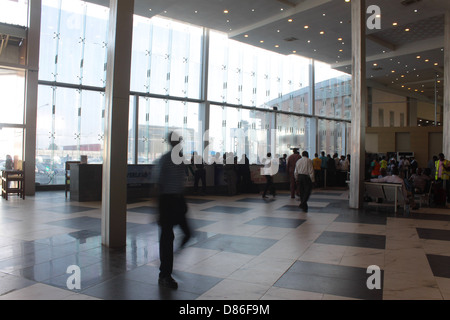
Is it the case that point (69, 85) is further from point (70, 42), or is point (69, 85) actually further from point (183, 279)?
point (183, 279)

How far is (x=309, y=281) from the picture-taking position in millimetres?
4184

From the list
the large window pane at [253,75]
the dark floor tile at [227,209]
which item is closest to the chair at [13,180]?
the dark floor tile at [227,209]

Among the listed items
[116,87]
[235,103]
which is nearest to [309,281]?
[116,87]

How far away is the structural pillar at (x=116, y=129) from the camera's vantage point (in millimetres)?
5730

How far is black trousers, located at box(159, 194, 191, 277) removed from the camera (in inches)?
160

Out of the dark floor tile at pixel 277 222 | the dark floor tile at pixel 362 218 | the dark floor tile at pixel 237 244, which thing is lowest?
the dark floor tile at pixel 237 244

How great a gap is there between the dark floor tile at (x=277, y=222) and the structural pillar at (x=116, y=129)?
3.34 m

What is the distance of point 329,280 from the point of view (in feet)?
13.9

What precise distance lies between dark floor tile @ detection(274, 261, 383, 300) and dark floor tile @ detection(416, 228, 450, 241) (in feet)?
9.92

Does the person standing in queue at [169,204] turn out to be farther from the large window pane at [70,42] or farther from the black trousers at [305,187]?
the large window pane at [70,42]

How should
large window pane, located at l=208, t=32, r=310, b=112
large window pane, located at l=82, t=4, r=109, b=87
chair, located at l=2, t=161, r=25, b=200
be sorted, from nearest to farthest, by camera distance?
chair, located at l=2, t=161, r=25, b=200, large window pane, located at l=82, t=4, r=109, b=87, large window pane, located at l=208, t=32, r=310, b=112

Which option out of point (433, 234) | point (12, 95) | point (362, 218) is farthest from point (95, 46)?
point (433, 234)

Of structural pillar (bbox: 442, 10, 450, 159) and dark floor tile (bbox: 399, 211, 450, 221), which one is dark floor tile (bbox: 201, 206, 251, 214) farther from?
structural pillar (bbox: 442, 10, 450, 159)

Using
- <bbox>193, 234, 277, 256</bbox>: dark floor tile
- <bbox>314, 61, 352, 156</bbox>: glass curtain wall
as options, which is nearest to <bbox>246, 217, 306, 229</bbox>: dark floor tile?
<bbox>193, 234, 277, 256</bbox>: dark floor tile
